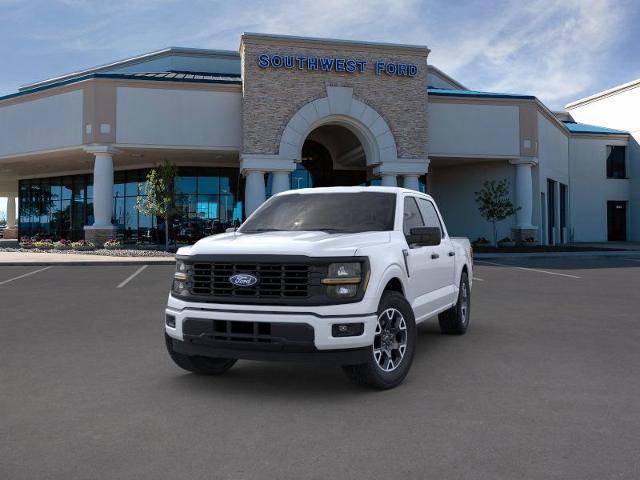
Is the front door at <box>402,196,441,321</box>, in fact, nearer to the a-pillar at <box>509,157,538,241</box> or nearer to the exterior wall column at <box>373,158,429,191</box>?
the exterior wall column at <box>373,158,429,191</box>

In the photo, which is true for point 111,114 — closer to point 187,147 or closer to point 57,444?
Answer: point 187,147

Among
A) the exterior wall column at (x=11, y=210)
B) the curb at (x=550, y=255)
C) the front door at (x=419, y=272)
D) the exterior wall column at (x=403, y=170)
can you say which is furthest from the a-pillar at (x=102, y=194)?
the exterior wall column at (x=11, y=210)

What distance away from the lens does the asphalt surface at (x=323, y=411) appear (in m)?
3.70

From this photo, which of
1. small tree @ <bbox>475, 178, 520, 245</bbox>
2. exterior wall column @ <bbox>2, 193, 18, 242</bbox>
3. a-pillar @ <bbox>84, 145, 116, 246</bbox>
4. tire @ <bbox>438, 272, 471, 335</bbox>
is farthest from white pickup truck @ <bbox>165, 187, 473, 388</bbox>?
exterior wall column @ <bbox>2, 193, 18, 242</bbox>

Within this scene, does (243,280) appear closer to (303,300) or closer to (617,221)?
(303,300)

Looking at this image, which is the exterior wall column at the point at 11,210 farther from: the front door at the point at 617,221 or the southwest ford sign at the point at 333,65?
the front door at the point at 617,221

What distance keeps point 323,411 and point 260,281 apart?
118cm

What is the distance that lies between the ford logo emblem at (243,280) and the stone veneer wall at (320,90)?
23133mm

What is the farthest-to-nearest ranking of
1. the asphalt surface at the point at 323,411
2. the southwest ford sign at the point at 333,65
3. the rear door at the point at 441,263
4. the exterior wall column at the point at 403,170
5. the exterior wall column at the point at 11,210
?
1. the exterior wall column at the point at 11,210
2. the exterior wall column at the point at 403,170
3. the southwest ford sign at the point at 333,65
4. the rear door at the point at 441,263
5. the asphalt surface at the point at 323,411

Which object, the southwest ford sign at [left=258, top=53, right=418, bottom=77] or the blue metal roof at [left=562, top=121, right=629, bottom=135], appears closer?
the southwest ford sign at [left=258, top=53, right=418, bottom=77]

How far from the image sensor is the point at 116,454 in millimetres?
3869

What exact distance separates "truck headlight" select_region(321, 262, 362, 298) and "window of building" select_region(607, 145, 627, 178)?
43052 mm

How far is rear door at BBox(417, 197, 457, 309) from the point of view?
7027mm

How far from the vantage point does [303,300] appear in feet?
16.3
